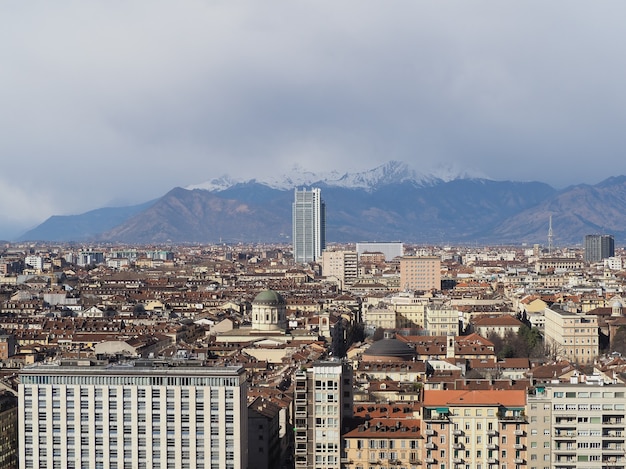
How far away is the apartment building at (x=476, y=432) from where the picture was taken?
46.5 meters

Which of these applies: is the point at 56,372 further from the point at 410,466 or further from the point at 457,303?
→ the point at 457,303

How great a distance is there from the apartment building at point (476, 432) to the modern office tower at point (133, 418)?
7665 mm

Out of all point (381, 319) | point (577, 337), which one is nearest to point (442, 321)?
point (381, 319)

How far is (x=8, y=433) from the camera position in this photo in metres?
53.1

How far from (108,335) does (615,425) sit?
5039 centimetres

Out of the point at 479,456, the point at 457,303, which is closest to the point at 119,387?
the point at 479,456

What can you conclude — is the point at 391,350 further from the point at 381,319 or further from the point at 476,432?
the point at 381,319

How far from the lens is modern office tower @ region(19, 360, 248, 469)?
156ft

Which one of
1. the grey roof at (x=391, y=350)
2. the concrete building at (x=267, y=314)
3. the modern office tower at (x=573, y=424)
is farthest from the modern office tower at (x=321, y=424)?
the concrete building at (x=267, y=314)

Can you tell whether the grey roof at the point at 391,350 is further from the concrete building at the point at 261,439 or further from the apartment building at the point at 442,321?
the apartment building at the point at 442,321

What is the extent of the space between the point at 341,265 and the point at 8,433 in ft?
466

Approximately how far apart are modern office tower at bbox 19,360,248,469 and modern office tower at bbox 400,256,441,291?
114146 millimetres

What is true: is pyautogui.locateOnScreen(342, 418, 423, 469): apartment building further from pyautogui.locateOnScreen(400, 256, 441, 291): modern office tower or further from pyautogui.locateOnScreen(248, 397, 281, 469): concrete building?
pyautogui.locateOnScreen(400, 256, 441, 291): modern office tower

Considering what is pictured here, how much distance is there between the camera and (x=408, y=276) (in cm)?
16338
